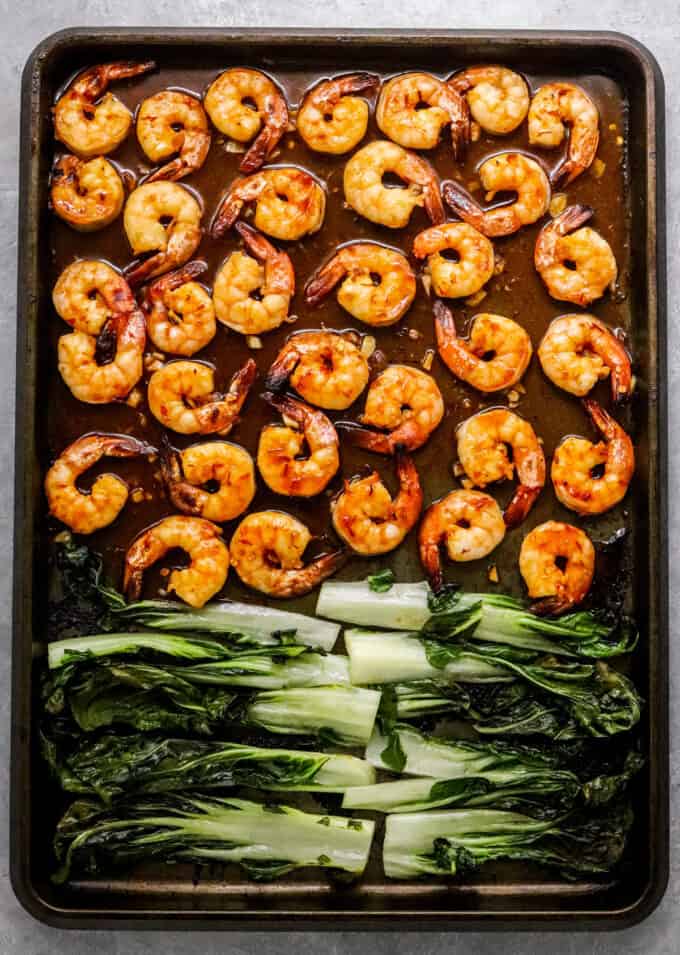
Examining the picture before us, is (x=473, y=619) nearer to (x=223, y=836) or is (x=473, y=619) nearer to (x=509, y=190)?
(x=223, y=836)

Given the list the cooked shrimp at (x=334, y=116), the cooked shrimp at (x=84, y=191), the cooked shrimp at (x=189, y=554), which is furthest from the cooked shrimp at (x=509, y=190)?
the cooked shrimp at (x=189, y=554)

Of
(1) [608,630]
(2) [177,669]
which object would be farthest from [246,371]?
(1) [608,630]

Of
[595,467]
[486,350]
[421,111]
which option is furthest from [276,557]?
[421,111]

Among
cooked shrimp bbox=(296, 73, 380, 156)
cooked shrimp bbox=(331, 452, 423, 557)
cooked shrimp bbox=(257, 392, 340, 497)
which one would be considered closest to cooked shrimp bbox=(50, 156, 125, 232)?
cooked shrimp bbox=(296, 73, 380, 156)

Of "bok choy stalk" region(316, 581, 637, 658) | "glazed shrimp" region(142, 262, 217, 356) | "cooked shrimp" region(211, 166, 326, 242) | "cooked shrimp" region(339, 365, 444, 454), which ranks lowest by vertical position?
"bok choy stalk" region(316, 581, 637, 658)

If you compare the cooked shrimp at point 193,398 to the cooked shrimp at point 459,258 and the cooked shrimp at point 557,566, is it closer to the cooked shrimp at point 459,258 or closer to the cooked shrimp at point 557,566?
the cooked shrimp at point 459,258

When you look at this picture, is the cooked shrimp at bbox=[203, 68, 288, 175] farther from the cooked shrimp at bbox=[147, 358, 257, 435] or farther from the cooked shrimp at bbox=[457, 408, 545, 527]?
the cooked shrimp at bbox=[457, 408, 545, 527]
